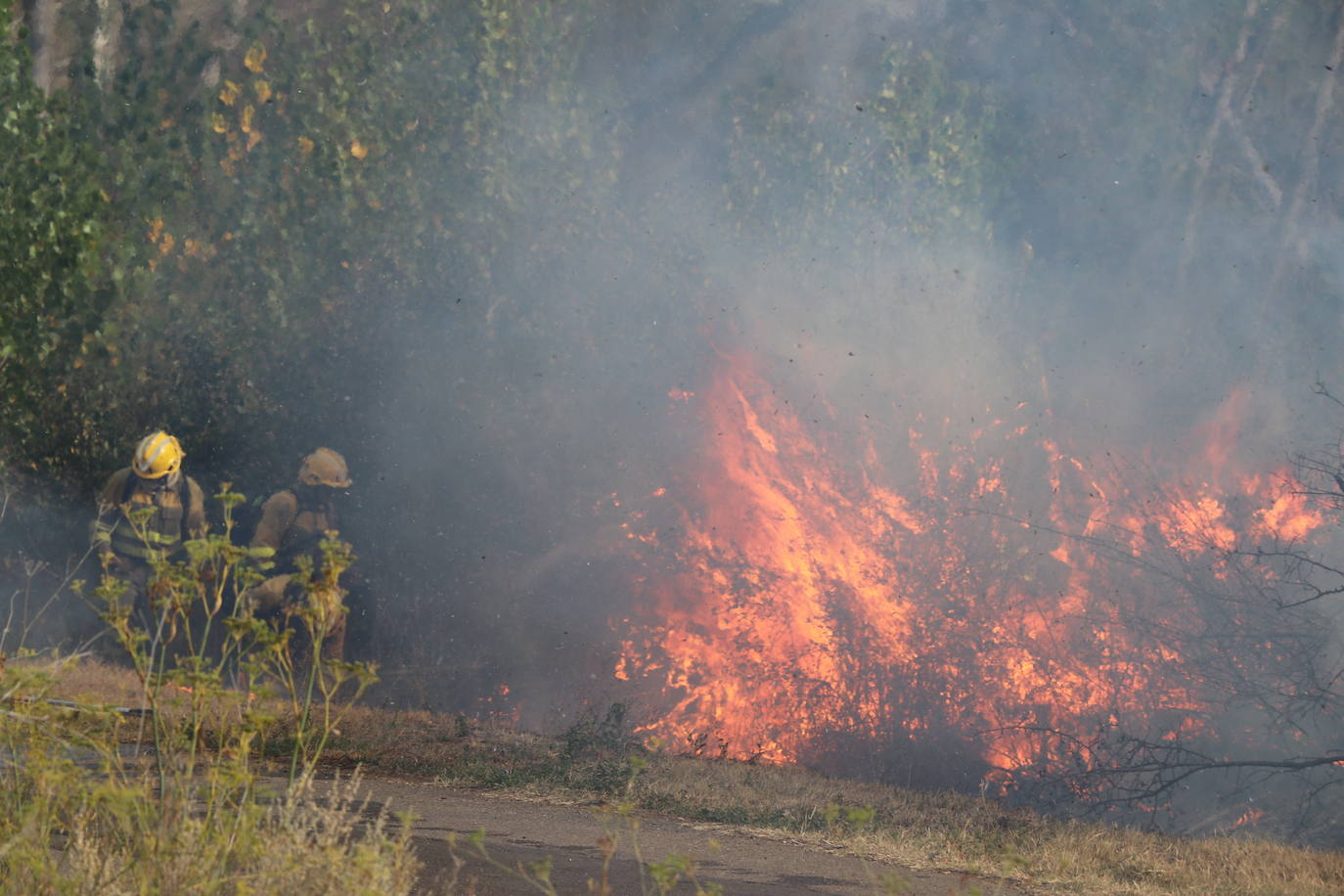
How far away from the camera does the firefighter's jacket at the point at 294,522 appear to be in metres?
14.6

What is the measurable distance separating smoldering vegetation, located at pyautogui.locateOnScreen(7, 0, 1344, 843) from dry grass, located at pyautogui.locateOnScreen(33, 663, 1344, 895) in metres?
3.35

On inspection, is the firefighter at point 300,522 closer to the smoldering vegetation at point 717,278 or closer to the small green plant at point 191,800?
the smoldering vegetation at point 717,278

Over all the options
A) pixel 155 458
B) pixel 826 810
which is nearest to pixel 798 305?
pixel 155 458

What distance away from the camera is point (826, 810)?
8.36 m

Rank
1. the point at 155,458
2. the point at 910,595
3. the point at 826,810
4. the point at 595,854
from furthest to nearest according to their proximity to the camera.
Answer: the point at 910,595 → the point at 155,458 → the point at 826,810 → the point at 595,854

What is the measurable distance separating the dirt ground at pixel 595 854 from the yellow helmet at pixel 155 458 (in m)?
5.80

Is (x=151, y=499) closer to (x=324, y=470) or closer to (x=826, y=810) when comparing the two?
(x=324, y=470)

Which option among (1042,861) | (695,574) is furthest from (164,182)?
(1042,861)

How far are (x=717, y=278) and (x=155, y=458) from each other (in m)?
7.14

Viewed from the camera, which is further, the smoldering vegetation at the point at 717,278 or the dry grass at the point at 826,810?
the smoldering vegetation at the point at 717,278

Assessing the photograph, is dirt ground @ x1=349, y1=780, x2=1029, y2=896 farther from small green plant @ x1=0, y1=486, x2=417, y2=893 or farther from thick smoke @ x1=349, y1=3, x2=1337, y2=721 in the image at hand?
thick smoke @ x1=349, y1=3, x2=1337, y2=721

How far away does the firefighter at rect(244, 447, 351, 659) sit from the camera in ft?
47.8

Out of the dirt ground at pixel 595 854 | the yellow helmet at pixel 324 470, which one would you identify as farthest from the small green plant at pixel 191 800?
the yellow helmet at pixel 324 470

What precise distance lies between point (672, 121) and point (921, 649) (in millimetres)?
7389
